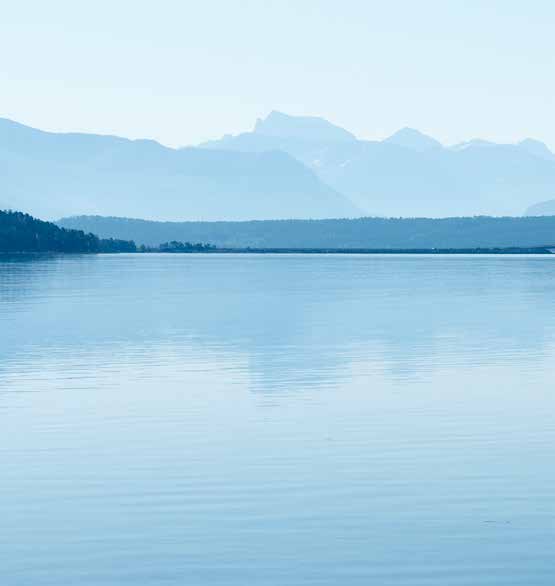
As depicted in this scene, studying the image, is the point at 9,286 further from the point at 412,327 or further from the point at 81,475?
the point at 81,475

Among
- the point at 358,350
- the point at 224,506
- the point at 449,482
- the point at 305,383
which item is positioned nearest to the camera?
the point at 224,506

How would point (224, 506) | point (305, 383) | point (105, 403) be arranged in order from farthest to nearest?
point (305, 383)
point (105, 403)
point (224, 506)

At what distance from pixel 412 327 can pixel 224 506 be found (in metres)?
49.7

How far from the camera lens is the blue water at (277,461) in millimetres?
20453

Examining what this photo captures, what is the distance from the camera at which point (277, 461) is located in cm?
2859

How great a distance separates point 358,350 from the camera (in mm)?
57625

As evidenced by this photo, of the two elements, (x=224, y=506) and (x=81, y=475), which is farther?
(x=81, y=475)

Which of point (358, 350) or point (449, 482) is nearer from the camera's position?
point (449, 482)

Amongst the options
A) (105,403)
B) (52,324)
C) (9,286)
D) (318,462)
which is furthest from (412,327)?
(9,286)

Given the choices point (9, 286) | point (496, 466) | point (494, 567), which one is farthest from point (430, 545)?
point (9, 286)

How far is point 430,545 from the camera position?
21.1 meters

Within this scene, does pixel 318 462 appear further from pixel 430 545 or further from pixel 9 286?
pixel 9 286

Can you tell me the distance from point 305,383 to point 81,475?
17578 millimetres

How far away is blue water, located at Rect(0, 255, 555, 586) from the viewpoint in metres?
20.5
